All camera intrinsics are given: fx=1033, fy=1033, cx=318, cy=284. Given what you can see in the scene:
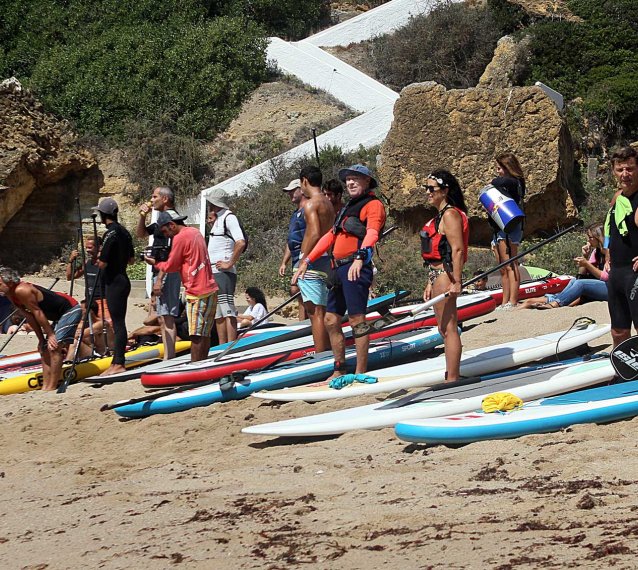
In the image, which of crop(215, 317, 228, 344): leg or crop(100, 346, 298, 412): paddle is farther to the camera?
crop(215, 317, 228, 344): leg

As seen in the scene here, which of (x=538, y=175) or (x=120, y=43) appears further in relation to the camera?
(x=120, y=43)

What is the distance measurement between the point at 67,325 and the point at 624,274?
5367 millimetres

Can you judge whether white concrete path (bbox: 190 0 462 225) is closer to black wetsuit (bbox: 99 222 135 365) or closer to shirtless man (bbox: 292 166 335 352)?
black wetsuit (bbox: 99 222 135 365)

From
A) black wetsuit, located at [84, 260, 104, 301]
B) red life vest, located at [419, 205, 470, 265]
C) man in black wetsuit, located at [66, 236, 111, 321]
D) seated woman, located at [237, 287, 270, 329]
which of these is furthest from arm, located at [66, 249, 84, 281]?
red life vest, located at [419, 205, 470, 265]

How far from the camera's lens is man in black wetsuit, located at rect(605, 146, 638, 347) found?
20.7ft

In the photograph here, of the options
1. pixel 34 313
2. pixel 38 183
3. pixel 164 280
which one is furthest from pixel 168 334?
pixel 38 183

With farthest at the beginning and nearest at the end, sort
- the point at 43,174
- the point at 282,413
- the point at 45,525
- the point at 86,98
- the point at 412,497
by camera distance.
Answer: the point at 86,98, the point at 43,174, the point at 282,413, the point at 45,525, the point at 412,497

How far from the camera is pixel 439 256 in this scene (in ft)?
22.9

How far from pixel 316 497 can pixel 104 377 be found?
Result: 4461 mm

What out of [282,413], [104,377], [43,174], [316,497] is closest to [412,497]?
[316,497]

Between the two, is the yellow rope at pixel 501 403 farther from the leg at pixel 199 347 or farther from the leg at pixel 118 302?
the leg at pixel 118 302

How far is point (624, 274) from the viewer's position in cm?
642

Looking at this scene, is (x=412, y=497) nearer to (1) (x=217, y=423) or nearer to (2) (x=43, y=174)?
(1) (x=217, y=423)

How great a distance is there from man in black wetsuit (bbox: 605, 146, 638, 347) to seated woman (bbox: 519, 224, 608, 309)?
3452 mm
